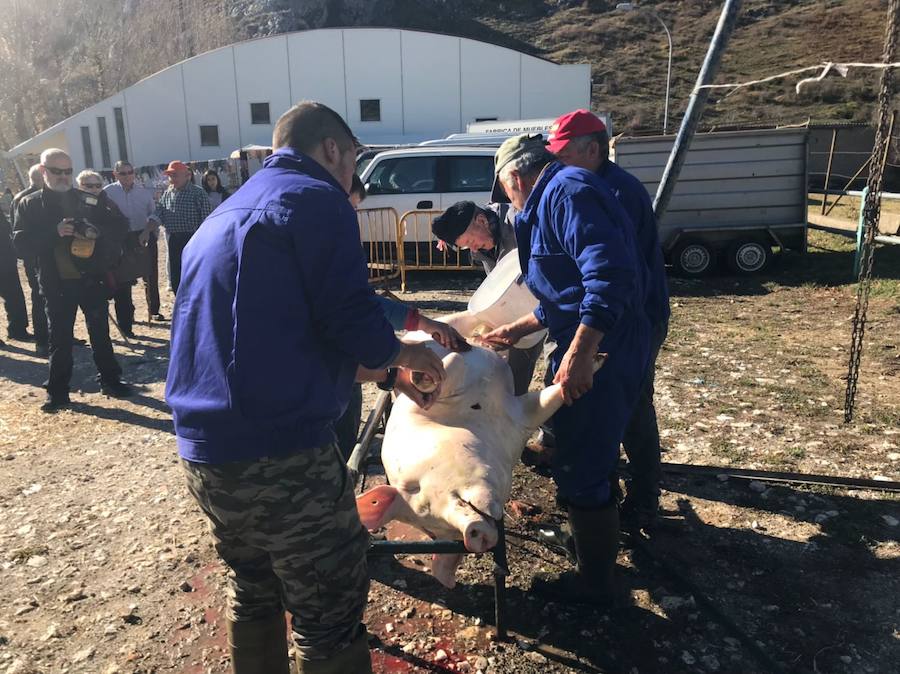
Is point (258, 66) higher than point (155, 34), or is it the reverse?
point (155, 34)

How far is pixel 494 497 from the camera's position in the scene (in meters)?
2.31

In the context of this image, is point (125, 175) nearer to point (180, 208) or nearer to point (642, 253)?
point (180, 208)

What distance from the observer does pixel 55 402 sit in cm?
558

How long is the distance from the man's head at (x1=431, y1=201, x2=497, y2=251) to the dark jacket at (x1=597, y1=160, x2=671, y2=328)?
1117 millimetres

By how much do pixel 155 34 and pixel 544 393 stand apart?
179 ft

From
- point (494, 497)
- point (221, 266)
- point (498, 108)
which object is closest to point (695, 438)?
point (494, 497)

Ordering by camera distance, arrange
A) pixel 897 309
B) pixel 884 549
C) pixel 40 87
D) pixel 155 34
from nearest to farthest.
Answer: pixel 884 549, pixel 897 309, pixel 40 87, pixel 155 34

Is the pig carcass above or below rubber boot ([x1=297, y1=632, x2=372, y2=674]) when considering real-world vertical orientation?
above

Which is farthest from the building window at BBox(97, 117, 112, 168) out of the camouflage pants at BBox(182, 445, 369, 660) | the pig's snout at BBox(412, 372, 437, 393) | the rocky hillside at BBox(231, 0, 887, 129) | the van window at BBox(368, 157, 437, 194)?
the camouflage pants at BBox(182, 445, 369, 660)

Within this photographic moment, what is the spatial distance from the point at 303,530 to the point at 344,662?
44cm

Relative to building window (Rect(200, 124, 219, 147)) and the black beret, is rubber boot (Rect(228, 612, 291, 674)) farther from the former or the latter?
building window (Rect(200, 124, 219, 147))

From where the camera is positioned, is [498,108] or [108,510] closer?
[108,510]

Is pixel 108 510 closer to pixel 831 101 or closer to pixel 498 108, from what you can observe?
pixel 498 108

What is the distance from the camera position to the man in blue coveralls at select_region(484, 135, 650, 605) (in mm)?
2420
